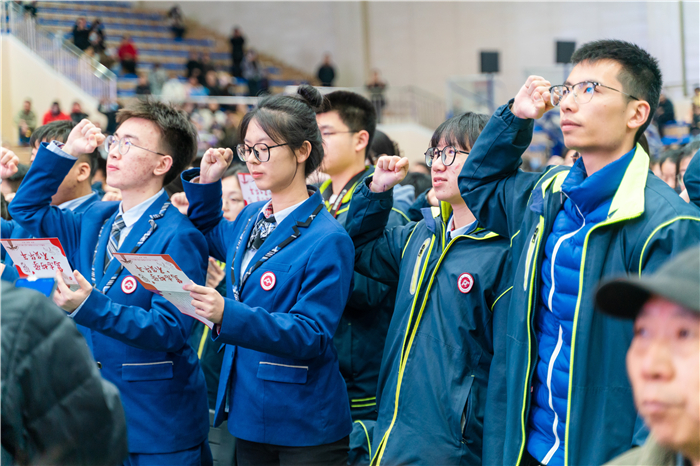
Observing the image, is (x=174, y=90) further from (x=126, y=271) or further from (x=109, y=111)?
(x=126, y=271)

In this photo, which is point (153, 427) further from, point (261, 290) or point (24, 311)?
point (24, 311)

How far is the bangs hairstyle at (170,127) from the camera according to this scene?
2551 mm

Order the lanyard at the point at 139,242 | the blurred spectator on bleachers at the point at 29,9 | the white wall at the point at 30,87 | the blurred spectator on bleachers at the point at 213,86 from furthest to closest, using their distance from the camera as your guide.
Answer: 1. the blurred spectator on bleachers at the point at 213,86
2. the blurred spectator on bleachers at the point at 29,9
3. the white wall at the point at 30,87
4. the lanyard at the point at 139,242

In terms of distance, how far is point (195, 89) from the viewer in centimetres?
1368

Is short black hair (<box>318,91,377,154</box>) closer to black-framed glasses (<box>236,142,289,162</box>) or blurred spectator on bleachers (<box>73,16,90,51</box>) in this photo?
black-framed glasses (<box>236,142,289,162</box>)

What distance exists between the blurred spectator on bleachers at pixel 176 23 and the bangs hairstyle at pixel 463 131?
15.9 metres

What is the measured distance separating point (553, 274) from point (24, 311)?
1297 mm

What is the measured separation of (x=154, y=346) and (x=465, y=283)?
992 millimetres

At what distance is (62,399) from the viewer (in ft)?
3.47

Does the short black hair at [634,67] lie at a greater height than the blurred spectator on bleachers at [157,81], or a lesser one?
lesser

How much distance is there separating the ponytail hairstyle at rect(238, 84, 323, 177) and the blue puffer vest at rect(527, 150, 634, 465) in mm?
903

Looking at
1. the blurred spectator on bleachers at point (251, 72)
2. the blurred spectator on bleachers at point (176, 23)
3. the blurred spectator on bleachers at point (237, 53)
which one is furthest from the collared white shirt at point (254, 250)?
the blurred spectator on bleachers at point (176, 23)

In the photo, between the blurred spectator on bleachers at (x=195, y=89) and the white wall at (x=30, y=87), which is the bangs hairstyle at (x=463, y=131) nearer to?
the white wall at (x=30, y=87)

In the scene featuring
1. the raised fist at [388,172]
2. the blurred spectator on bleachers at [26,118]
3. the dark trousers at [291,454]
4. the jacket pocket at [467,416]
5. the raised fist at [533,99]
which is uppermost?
the blurred spectator on bleachers at [26,118]
